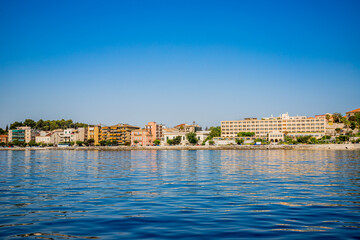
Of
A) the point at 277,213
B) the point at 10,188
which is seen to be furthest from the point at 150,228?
the point at 10,188

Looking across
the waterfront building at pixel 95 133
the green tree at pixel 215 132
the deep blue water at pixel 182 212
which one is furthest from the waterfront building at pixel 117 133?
the deep blue water at pixel 182 212

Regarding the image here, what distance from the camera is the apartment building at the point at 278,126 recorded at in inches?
6540

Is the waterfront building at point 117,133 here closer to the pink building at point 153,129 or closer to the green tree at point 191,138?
the pink building at point 153,129

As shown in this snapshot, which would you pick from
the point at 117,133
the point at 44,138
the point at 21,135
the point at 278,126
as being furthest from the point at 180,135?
the point at 21,135

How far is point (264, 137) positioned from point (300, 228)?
161918mm

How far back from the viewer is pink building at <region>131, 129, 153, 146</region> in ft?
541

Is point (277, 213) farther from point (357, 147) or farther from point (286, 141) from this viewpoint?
point (286, 141)

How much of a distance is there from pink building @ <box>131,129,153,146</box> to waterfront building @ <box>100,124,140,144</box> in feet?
15.8

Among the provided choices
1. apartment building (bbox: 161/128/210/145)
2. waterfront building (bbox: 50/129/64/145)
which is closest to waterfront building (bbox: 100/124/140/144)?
apartment building (bbox: 161/128/210/145)

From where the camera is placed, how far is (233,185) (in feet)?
71.6

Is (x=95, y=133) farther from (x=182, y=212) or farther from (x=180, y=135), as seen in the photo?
(x=182, y=212)

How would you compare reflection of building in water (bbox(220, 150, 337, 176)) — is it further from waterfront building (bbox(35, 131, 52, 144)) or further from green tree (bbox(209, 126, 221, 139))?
waterfront building (bbox(35, 131, 52, 144))

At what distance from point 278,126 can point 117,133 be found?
79.0 meters

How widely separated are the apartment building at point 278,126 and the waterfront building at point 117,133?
47.7 m
